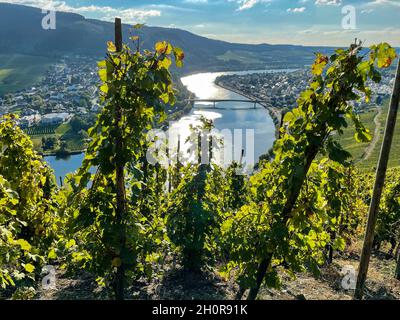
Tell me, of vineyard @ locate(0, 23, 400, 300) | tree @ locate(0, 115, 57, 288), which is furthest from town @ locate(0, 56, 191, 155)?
vineyard @ locate(0, 23, 400, 300)

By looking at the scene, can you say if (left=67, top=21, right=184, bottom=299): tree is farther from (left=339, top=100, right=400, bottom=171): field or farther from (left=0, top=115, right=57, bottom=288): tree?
(left=339, top=100, right=400, bottom=171): field

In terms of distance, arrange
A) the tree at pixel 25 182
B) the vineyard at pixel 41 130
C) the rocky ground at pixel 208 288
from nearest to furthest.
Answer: the tree at pixel 25 182, the rocky ground at pixel 208 288, the vineyard at pixel 41 130

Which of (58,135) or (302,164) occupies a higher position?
(302,164)

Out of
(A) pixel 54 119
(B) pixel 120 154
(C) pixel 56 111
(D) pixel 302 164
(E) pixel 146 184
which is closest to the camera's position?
(B) pixel 120 154

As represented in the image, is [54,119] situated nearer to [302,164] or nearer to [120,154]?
Result: [120,154]

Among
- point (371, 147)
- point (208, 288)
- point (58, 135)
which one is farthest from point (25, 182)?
point (371, 147)

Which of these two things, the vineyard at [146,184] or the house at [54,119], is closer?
the vineyard at [146,184]

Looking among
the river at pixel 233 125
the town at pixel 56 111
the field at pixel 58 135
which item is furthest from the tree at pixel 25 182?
the field at pixel 58 135

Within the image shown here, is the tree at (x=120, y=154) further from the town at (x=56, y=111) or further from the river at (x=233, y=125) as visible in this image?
the river at (x=233, y=125)

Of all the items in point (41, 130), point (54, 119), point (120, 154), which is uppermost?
point (120, 154)

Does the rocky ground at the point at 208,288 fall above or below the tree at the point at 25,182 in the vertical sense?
below

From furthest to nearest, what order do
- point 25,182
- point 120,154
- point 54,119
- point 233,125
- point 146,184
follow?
point 233,125
point 54,119
point 25,182
point 146,184
point 120,154
